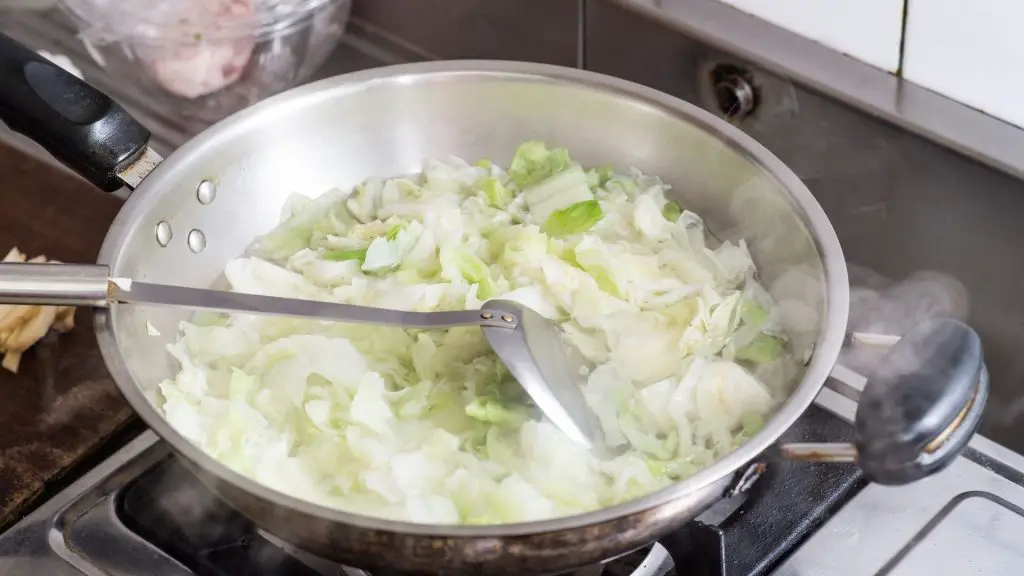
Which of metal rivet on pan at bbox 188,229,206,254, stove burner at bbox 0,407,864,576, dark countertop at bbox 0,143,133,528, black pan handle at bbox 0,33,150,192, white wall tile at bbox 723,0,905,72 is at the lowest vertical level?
dark countertop at bbox 0,143,133,528

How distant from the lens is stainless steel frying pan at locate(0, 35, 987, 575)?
63 cm

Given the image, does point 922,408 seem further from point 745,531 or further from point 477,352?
point 477,352

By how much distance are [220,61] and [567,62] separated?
16.2 inches

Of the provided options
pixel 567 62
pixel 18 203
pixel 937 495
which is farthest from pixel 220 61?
pixel 937 495

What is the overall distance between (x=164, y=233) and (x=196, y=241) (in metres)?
0.05

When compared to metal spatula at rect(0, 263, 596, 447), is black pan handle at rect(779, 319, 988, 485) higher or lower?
higher

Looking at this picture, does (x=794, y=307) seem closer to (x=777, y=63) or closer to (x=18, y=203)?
(x=777, y=63)

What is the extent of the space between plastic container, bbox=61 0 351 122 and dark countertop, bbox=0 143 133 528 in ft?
0.51

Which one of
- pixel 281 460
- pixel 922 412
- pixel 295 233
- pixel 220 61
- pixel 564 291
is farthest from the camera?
pixel 220 61

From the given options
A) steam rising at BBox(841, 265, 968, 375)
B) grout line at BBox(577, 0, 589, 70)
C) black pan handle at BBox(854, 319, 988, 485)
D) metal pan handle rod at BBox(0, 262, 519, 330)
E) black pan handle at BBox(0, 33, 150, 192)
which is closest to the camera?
black pan handle at BBox(854, 319, 988, 485)

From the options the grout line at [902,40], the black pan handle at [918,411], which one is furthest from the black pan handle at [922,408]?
the grout line at [902,40]

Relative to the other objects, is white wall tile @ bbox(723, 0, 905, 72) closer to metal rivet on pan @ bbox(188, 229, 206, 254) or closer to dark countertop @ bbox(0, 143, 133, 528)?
metal rivet on pan @ bbox(188, 229, 206, 254)

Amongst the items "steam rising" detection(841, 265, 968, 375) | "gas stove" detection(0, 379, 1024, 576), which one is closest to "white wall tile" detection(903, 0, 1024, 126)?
"steam rising" detection(841, 265, 968, 375)

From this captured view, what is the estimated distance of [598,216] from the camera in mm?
957
